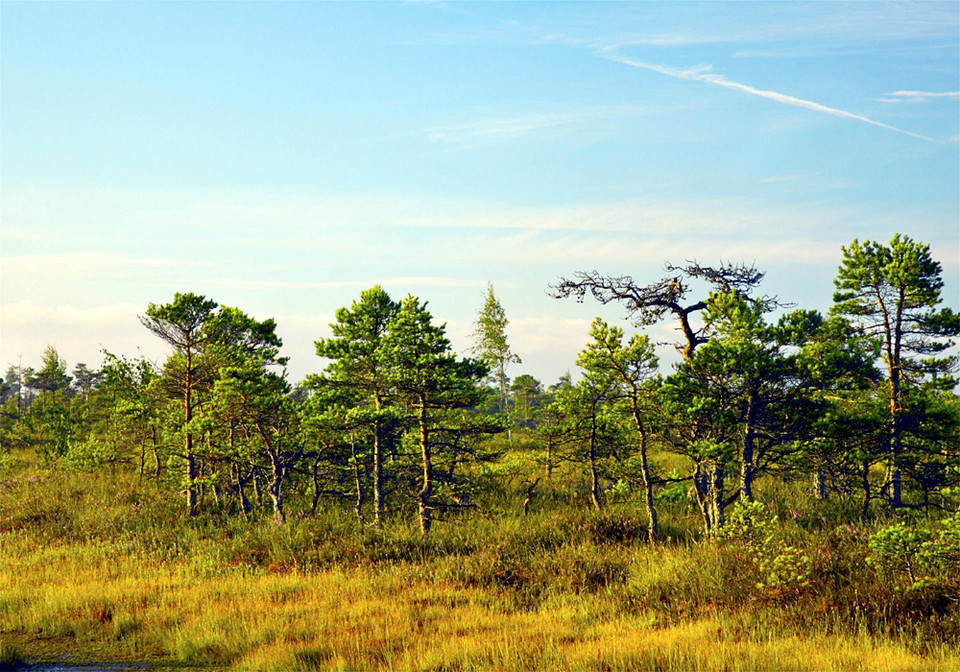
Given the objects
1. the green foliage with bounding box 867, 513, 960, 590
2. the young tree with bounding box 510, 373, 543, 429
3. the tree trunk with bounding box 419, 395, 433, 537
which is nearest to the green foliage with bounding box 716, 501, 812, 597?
the green foliage with bounding box 867, 513, 960, 590

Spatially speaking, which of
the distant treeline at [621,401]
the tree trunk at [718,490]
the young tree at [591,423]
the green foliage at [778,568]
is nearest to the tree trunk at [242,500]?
the distant treeline at [621,401]

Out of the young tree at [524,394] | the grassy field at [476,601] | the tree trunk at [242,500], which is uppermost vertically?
the young tree at [524,394]

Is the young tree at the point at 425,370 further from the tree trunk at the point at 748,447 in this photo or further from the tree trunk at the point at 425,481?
the tree trunk at the point at 748,447

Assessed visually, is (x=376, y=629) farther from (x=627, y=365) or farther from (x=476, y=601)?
(x=627, y=365)

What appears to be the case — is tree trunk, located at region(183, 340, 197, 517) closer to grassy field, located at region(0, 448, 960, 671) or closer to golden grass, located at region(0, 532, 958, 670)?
grassy field, located at region(0, 448, 960, 671)

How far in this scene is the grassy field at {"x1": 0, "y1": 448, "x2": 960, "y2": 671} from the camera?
393 inches

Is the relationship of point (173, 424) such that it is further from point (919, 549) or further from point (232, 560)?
point (919, 549)

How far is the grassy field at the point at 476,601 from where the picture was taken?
9.98 metres

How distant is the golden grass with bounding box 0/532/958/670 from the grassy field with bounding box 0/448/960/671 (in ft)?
0.14

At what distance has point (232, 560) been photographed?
18.8 meters

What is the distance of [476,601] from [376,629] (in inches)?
106

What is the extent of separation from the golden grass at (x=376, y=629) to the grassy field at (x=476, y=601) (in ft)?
0.14

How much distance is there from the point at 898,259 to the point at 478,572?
636 inches

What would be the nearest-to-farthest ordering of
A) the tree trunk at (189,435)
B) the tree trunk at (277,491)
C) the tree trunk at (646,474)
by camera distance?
the tree trunk at (646,474) < the tree trunk at (277,491) < the tree trunk at (189,435)
